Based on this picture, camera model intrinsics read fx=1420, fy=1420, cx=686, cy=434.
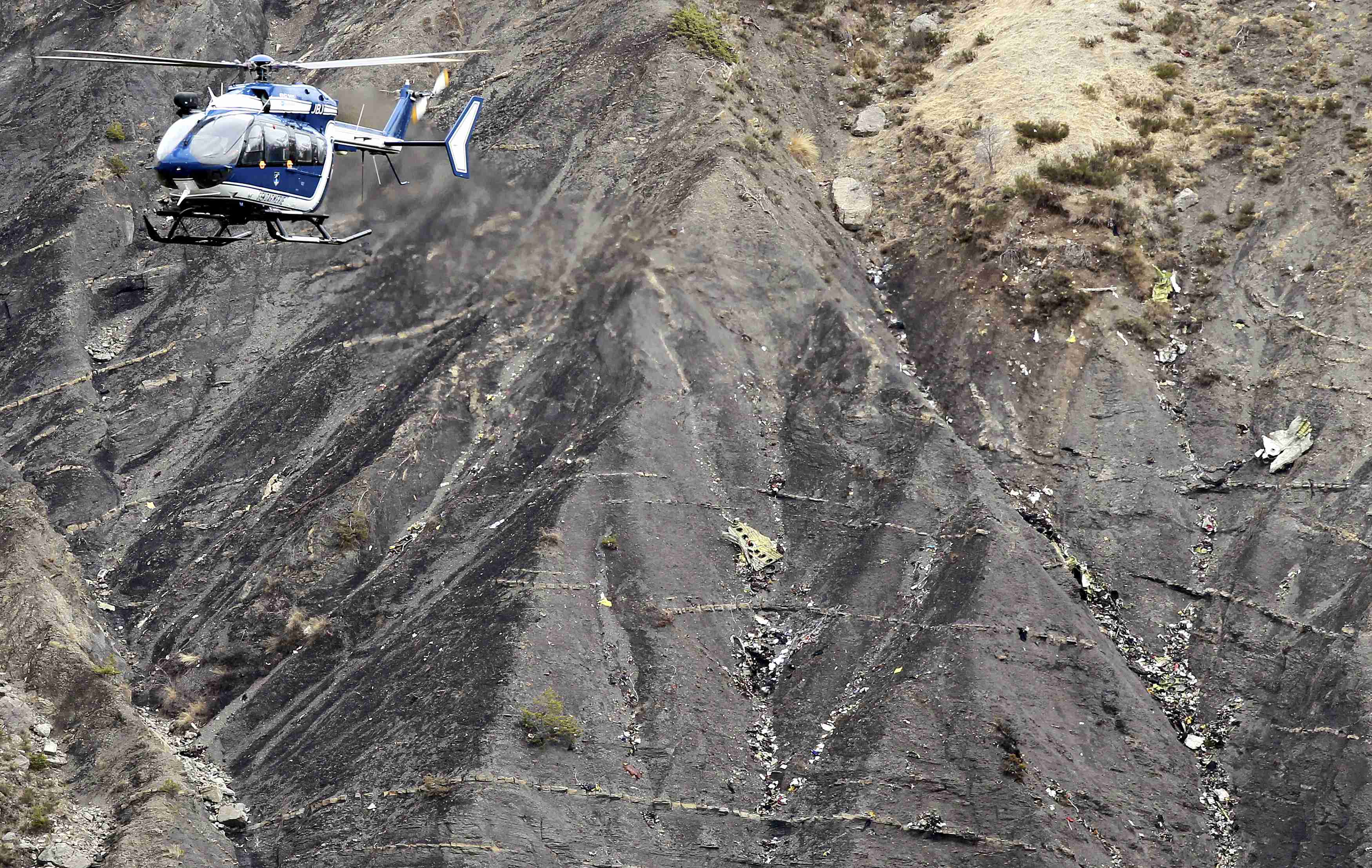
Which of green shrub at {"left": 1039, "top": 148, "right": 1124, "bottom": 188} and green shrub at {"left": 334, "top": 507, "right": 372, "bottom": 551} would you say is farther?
green shrub at {"left": 1039, "top": 148, "right": 1124, "bottom": 188}

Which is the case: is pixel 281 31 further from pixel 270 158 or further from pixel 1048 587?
pixel 1048 587

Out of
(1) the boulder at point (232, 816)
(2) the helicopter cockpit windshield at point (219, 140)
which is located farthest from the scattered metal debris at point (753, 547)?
(2) the helicopter cockpit windshield at point (219, 140)

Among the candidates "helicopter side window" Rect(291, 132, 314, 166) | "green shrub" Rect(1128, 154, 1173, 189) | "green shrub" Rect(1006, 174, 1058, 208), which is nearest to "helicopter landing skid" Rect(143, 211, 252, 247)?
"helicopter side window" Rect(291, 132, 314, 166)

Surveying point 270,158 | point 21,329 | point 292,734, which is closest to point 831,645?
point 292,734

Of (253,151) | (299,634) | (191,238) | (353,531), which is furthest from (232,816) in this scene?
(253,151)

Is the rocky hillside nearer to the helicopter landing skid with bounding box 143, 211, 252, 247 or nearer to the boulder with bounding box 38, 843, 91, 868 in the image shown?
the boulder with bounding box 38, 843, 91, 868

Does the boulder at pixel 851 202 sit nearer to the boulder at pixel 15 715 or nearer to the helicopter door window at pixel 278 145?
the helicopter door window at pixel 278 145
